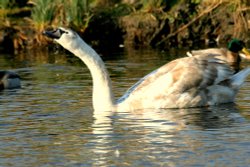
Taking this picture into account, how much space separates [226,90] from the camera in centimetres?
1606

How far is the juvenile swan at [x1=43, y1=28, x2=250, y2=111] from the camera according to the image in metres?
15.5

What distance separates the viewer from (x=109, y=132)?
13.5 metres

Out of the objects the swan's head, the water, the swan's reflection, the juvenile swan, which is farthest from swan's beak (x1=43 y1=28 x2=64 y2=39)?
the swan's reflection

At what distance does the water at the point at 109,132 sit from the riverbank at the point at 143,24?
9.68m

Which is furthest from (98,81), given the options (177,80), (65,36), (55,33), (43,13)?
(43,13)

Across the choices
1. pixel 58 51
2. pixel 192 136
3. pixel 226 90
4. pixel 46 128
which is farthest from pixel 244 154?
pixel 58 51

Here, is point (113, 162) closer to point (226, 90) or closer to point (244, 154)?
point (244, 154)

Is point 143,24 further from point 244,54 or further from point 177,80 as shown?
point 177,80

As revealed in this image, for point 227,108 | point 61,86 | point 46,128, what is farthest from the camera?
point 61,86

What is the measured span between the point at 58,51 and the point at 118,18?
242 centimetres

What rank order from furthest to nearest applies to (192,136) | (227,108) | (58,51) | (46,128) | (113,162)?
(58,51), (227,108), (46,128), (192,136), (113,162)

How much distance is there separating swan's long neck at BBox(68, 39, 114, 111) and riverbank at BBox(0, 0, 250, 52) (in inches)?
516

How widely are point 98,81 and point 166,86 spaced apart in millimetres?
1116

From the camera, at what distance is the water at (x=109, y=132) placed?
11.5 meters
